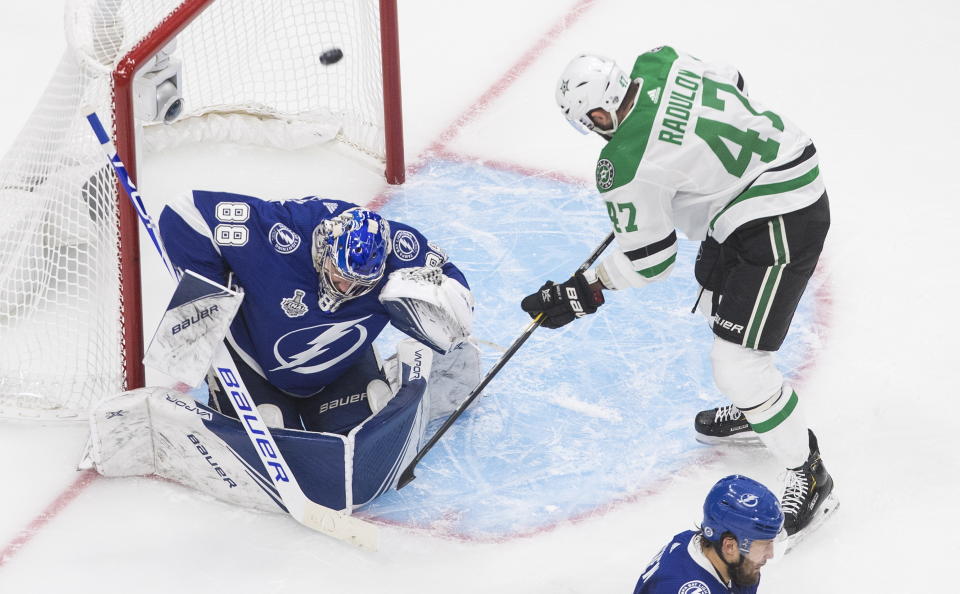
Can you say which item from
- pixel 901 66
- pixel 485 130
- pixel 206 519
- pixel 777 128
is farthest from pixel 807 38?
pixel 206 519

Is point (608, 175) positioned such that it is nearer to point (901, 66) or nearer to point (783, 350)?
point (783, 350)

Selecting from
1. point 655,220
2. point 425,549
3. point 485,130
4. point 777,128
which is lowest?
point 425,549

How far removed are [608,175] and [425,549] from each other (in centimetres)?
110

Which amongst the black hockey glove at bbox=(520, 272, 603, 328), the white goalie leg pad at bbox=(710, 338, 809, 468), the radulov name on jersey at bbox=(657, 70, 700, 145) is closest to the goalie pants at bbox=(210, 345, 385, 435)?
the black hockey glove at bbox=(520, 272, 603, 328)

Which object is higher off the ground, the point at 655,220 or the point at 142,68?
the point at 142,68

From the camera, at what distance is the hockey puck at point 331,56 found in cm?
500

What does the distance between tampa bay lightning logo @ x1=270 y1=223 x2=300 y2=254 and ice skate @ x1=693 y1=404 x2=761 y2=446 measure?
1279 millimetres

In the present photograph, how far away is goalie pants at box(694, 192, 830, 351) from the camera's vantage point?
3295 millimetres

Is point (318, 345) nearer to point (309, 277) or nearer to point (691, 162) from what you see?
point (309, 277)

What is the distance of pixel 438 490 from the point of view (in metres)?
3.70

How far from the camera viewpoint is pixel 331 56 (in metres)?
5.02

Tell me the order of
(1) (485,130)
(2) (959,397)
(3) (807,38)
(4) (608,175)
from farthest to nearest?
(3) (807,38), (1) (485,130), (2) (959,397), (4) (608,175)

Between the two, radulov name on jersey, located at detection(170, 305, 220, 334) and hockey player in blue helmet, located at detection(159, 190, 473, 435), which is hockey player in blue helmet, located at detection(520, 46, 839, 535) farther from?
radulov name on jersey, located at detection(170, 305, 220, 334)

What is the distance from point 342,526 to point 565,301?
836 millimetres
